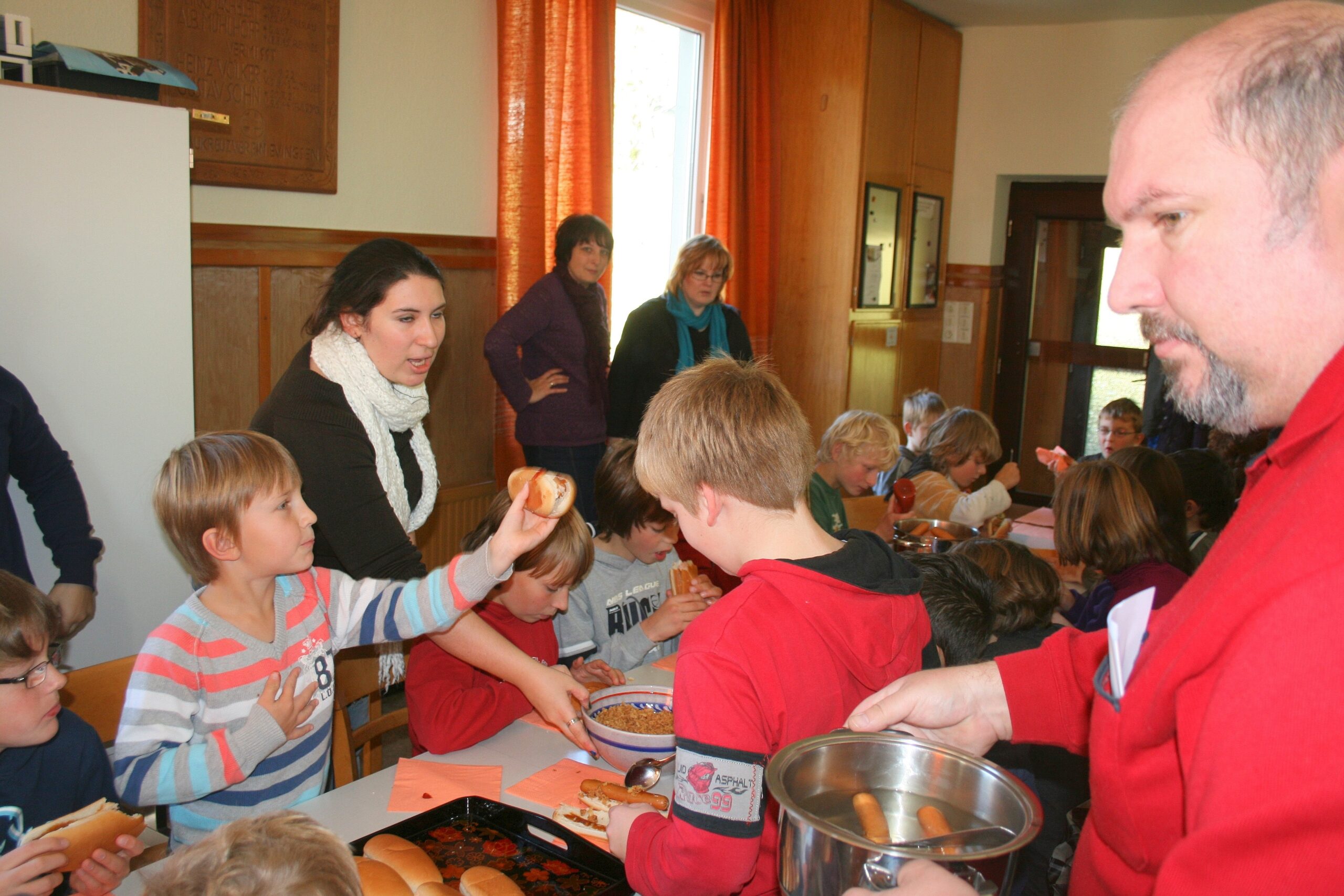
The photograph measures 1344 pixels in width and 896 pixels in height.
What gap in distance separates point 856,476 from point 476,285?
1.84m

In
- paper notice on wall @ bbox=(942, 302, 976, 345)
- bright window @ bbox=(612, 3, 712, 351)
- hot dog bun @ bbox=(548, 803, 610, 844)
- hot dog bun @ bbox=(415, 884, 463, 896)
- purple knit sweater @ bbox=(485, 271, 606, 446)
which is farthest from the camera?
paper notice on wall @ bbox=(942, 302, 976, 345)

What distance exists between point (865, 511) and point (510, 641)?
1888 mm

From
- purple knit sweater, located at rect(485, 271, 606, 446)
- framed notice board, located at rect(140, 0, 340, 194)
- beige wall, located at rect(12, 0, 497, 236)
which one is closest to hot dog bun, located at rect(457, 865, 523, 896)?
framed notice board, located at rect(140, 0, 340, 194)

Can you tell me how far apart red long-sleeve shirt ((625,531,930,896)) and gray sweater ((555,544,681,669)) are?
106 centimetres

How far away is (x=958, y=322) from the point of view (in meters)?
7.07

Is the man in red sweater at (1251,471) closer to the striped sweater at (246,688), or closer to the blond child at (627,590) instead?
the striped sweater at (246,688)

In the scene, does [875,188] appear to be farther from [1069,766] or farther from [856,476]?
[1069,766]

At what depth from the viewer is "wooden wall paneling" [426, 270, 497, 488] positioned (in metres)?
4.07

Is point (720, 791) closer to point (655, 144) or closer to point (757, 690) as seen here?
point (757, 690)

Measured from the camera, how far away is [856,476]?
364cm

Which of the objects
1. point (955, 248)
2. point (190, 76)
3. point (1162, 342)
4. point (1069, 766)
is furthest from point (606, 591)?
point (955, 248)

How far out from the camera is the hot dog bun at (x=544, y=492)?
164cm

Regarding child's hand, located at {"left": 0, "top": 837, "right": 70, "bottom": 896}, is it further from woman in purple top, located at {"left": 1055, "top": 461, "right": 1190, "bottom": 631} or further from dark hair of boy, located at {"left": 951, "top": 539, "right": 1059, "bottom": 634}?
woman in purple top, located at {"left": 1055, "top": 461, "right": 1190, "bottom": 631}

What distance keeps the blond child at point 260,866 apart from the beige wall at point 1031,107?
6575 millimetres
